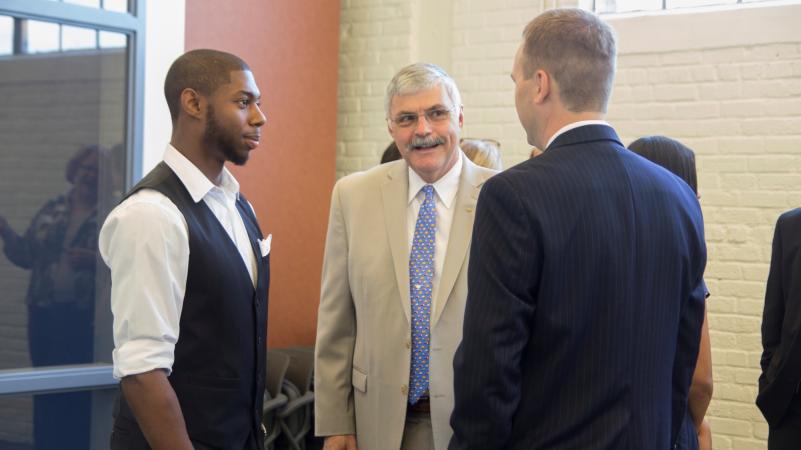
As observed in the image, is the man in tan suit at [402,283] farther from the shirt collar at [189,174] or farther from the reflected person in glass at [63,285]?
the reflected person in glass at [63,285]

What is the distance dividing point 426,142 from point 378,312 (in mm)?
476

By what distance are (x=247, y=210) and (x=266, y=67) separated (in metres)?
3.18

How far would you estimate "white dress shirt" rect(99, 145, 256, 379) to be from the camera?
2.08 m

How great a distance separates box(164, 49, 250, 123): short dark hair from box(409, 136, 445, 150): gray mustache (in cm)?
53

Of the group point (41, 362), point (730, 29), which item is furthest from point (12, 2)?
point (730, 29)

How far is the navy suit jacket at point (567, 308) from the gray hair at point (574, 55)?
0.07 metres

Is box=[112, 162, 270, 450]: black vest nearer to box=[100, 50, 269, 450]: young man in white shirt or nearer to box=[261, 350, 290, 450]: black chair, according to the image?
box=[100, 50, 269, 450]: young man in white shirt

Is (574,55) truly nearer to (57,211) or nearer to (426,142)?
(426,142)

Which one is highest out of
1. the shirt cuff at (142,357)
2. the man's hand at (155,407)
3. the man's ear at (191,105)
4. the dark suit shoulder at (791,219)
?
the man's ear at (191,105)

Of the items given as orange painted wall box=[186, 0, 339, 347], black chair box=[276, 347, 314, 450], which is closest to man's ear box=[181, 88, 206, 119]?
black chair box=[276, 347, 314, 450]

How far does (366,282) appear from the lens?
2662 millimetres

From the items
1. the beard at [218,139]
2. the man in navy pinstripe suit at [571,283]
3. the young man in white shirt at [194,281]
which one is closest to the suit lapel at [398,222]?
the young man in white shirt at [194,281]

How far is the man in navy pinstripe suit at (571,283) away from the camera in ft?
5.97

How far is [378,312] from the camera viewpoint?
8.61 feet
